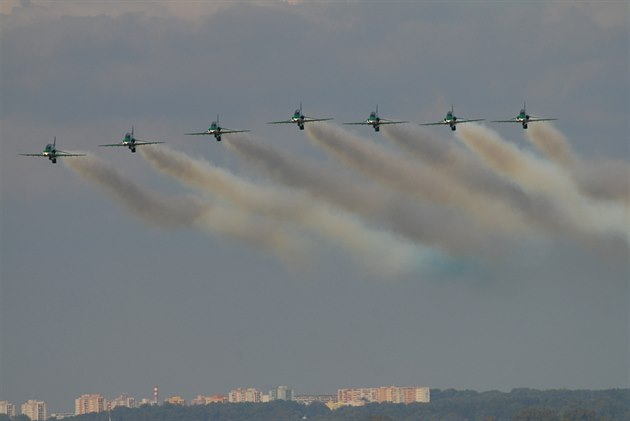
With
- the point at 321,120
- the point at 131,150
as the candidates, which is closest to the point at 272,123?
the point at 321,120

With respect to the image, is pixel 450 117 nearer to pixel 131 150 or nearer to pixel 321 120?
pixel 321 120

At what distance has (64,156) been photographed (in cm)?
16538

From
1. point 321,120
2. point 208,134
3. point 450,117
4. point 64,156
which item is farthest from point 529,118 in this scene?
point 64,156

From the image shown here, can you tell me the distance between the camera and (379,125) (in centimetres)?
16400

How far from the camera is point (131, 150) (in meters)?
164

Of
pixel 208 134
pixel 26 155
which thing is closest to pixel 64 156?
pixel 26 155

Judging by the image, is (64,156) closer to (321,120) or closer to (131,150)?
(131,150)

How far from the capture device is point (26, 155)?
536ft

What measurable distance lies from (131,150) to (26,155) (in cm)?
1079

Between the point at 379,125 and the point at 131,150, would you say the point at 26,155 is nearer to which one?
the point at 131,150

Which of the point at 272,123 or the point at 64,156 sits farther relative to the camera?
the point at 64,156

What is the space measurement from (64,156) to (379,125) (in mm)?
33045

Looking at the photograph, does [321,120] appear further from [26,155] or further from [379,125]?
[26,155]

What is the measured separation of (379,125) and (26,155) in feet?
120
